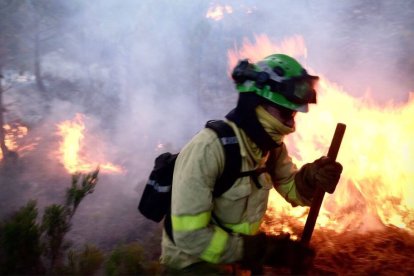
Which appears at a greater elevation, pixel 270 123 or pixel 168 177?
pixel 270 123

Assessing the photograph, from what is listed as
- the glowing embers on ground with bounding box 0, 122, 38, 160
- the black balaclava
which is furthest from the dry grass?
the glowing embers on ground with bounding box 0, 122, 38, 160

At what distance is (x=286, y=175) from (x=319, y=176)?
373mm

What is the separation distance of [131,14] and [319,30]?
8597 mm

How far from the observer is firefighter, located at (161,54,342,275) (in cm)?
209

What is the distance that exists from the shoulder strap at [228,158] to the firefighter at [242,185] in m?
0.03

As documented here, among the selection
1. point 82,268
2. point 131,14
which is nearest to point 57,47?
point 131,14

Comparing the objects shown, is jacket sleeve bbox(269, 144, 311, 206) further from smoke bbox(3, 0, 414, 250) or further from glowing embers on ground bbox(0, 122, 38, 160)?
glowing embers on ground bbox(0, 122, 38, 160)

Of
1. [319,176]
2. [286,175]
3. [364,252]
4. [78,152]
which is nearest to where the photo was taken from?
[319,176]

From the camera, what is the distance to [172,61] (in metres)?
15.4

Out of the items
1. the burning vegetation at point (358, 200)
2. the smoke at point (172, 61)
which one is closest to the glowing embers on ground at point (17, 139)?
the smoke at point (172, 61)

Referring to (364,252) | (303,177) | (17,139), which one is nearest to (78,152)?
(17,139)

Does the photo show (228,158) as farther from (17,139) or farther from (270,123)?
(17,139)

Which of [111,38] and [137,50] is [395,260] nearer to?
[137,50]

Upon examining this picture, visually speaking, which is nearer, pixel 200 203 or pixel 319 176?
pixel 200 203
